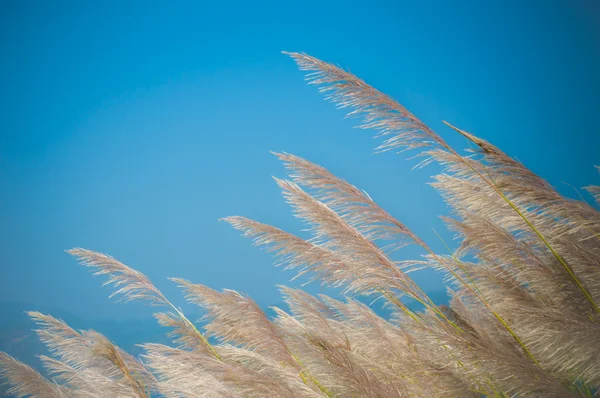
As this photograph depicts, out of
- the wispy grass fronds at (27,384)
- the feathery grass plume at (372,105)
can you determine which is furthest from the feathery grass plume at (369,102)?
the wispy grass fronds at (27,384)

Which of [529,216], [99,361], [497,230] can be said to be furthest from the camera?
[99,361]

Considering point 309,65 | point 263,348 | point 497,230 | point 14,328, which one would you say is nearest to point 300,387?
point 263,348

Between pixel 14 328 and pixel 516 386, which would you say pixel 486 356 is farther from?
pixel 14 328

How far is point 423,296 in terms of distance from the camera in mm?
1736

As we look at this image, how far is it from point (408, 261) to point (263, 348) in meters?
A: 0.71

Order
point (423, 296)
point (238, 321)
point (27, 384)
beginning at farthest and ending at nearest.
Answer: point (27, 384), point (238, 321), point (423, 296)

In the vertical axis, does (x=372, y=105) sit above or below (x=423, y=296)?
above

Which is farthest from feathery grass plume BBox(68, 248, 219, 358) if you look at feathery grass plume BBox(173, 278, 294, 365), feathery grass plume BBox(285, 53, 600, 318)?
feathery grass plume BBox(285, 53, 600, 318)

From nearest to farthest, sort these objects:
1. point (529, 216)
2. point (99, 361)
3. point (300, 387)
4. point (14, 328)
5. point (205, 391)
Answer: point (300, 387) < point (205, 391) < point (529, 216) < point (99, 361) < point (14, 328)

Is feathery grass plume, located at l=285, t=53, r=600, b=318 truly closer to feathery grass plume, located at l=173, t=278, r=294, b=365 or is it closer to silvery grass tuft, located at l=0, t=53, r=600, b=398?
silvery grass tuft, located at l=0, t=53, r=600, b=398

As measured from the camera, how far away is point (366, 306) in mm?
2592

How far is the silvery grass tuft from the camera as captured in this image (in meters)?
1.36

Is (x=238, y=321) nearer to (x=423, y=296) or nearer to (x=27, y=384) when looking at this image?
(x=423, y=296)

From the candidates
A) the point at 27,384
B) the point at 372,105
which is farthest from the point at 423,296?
the point at 27,384
